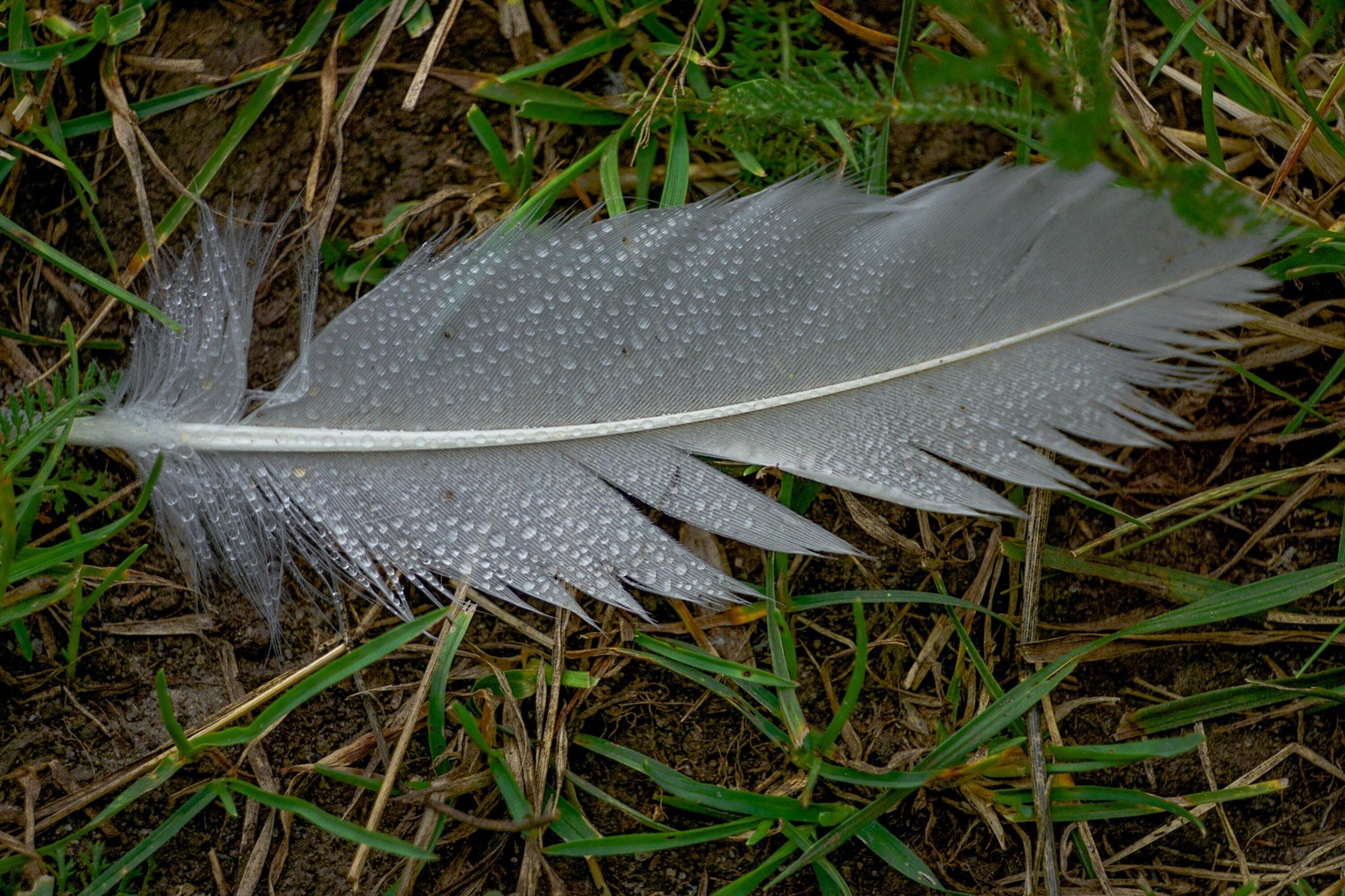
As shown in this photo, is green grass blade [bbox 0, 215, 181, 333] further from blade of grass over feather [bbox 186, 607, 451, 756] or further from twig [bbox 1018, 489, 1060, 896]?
twig [bbox 1018, 489, 1060, 896]

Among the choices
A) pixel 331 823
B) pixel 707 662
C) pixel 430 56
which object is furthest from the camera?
pixel 430 56

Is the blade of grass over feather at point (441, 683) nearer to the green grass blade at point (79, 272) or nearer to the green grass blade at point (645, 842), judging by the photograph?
the green grass blade at point (645, 842)

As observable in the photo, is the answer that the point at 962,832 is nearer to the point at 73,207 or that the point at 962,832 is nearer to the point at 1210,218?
the point at 1210,218

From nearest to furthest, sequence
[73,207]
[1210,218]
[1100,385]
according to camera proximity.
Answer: [1210,218] < [1100,385] < [73,207]

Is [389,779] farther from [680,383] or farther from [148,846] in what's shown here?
[680,383]

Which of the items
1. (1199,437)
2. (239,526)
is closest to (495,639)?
(239,526)

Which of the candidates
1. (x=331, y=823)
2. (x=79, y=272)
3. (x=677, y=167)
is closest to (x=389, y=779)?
(x=331, y=823)

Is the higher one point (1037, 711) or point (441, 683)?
point (441, 683)
